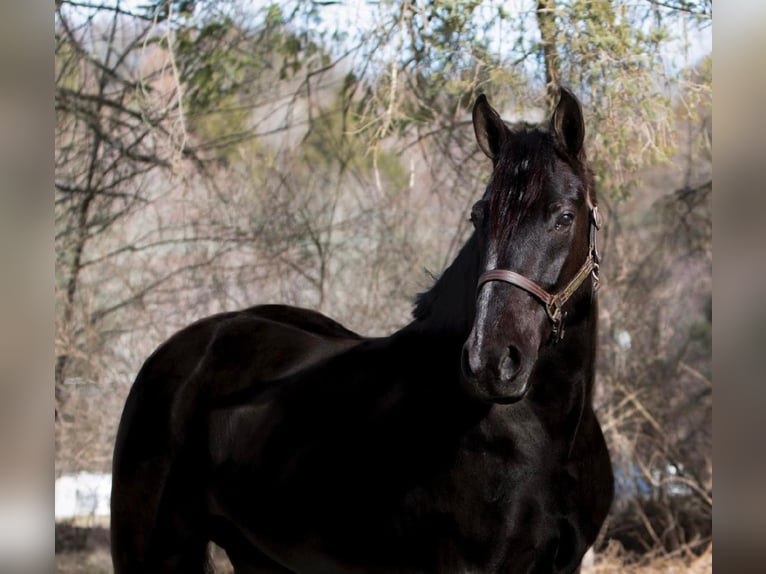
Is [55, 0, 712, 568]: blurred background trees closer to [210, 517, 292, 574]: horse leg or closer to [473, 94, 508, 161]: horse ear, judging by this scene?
[210, 517, 292, 574]: horse leg

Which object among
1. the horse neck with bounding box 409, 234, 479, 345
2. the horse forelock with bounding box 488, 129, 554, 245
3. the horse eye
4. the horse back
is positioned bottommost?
the horse back

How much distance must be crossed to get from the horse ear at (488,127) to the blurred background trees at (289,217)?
3.70 m

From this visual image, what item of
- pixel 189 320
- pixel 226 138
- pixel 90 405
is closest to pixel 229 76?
pixel 226 138

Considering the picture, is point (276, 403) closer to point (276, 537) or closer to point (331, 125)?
point (276, 537)

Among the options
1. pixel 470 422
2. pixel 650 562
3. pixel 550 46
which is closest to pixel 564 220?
pixel 470 422

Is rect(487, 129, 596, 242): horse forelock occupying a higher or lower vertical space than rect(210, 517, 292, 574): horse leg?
higher

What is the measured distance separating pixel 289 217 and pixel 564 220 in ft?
14.9

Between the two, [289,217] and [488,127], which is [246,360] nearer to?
[488,127]

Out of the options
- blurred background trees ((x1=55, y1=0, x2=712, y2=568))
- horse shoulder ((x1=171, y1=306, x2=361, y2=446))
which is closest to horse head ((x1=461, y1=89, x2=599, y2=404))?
horse shoulder ((x1=171, y1=306, x2=361, y2=446))

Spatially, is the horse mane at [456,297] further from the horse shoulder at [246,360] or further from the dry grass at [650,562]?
the dry grass at [650,562]

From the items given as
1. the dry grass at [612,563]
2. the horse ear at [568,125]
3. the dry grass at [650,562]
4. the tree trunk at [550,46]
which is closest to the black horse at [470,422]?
the horse ear at [568,125]

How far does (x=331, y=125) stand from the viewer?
6.94 metres

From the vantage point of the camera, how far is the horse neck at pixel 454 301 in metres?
2.73

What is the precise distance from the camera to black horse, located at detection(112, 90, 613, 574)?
98.8 inches
